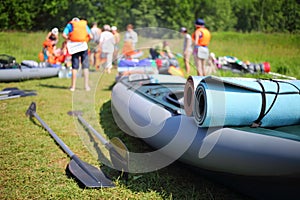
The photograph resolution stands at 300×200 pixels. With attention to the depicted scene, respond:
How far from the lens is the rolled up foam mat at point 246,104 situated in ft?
6.45

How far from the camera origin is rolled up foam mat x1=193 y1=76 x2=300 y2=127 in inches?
77.4

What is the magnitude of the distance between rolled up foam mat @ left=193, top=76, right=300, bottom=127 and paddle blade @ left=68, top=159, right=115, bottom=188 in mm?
846

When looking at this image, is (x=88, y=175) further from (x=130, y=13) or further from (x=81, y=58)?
(x=130, y=13)

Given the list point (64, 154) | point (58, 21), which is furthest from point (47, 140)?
point (58, 21)

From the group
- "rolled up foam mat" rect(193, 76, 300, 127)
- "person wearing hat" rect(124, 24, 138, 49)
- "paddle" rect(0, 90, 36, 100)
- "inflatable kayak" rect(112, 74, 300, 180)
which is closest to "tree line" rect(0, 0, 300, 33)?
"paddle" rect(0, 90, 36, 100)

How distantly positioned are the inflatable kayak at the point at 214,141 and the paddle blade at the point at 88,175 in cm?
49

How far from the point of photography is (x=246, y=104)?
1980 mm

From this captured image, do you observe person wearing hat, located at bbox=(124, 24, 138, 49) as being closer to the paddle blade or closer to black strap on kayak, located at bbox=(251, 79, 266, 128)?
the paddle blade

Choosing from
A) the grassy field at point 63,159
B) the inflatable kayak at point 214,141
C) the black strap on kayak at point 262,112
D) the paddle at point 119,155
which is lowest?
the grassy field at point 63,159

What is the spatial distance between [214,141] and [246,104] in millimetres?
310

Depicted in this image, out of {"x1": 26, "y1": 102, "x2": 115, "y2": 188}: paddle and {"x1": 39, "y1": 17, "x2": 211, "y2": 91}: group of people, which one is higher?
{"x1": 39, "y1": 17, "x2": 211, "y2": 91}: group of people

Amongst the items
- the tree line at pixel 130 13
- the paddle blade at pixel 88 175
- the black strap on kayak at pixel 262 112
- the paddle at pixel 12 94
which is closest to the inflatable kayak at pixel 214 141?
the black strap on kayak at pixel 262 112

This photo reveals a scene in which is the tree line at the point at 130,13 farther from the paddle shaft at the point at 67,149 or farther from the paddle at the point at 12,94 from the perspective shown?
the paddle shaft at the point at 67,149

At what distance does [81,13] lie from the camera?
82.6 feet
